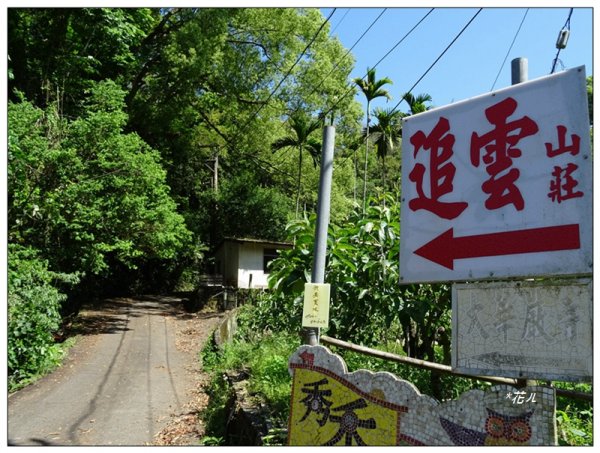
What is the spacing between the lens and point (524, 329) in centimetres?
315

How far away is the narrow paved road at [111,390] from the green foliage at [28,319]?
413mm

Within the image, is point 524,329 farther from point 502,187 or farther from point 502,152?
point 502,152

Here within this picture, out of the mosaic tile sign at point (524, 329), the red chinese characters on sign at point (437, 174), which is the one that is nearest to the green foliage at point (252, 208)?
the red chinese characters on sign at point (437, 174)

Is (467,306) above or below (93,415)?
above

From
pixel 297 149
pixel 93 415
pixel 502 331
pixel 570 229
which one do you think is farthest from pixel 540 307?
pixel 297 149

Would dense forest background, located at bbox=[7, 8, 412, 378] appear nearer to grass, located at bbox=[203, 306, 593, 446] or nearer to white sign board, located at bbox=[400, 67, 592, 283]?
grass, located at bbox=[203, 306, 593, 446]

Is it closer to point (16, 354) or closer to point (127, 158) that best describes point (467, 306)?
point (16, 354)

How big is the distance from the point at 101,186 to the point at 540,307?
13.4 meters

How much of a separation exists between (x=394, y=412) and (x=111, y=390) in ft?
27.5

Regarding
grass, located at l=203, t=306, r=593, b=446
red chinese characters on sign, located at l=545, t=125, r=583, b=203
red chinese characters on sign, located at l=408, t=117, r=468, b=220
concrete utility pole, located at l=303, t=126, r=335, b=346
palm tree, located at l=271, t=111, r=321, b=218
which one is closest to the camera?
red chinese characters on sign, located at l=545, t=125, r=583, b=203

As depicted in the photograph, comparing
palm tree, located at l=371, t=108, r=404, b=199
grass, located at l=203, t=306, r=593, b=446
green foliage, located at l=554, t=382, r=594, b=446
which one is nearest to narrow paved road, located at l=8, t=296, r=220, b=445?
grass, located at l=203, t=306, r=593, b=446

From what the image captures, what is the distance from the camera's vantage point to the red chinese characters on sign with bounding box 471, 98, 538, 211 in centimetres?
330

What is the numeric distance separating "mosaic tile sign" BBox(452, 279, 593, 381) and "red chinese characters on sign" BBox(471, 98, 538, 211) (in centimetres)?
53

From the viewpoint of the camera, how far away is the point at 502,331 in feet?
10.6
